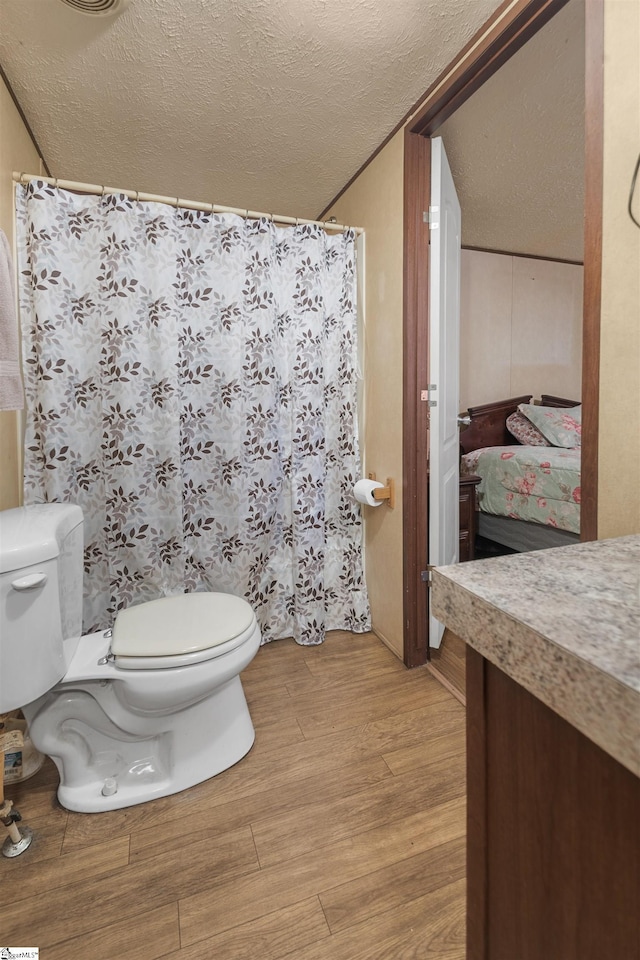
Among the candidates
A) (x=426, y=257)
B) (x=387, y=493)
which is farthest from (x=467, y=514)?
(x=426, y=257)

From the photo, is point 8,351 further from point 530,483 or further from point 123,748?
point 530,483

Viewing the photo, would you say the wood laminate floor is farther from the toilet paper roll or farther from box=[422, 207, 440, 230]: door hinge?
box=[422, 207, 440, 230]: door hinge

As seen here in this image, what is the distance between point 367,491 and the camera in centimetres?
204

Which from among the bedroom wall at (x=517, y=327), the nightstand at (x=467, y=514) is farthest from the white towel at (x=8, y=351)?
the bedroom wall at (x=517, y=327)

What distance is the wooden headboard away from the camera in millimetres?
3486

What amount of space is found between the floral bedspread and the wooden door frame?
1228 millimetres

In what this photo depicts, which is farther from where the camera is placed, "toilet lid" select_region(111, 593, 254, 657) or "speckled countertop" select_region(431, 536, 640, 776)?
"toilet lid" select_region(111, 593, 254, 657)

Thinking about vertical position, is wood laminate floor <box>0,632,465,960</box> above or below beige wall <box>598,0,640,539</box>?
below

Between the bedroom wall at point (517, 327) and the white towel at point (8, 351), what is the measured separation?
294 cm

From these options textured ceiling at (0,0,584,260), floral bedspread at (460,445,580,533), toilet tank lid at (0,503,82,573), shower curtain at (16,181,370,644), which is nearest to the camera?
toilet tank lid at (0,503,82,573)

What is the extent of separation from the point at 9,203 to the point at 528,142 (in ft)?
7.18

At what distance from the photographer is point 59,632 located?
1.24m

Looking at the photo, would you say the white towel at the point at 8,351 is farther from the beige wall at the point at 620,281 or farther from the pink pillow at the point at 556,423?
the pink pillow at the point at 556,423

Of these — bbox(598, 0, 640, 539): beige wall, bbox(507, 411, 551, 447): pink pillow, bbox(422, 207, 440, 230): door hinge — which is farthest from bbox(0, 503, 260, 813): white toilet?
bbox(507, 411, 551, 447): pink pillow
